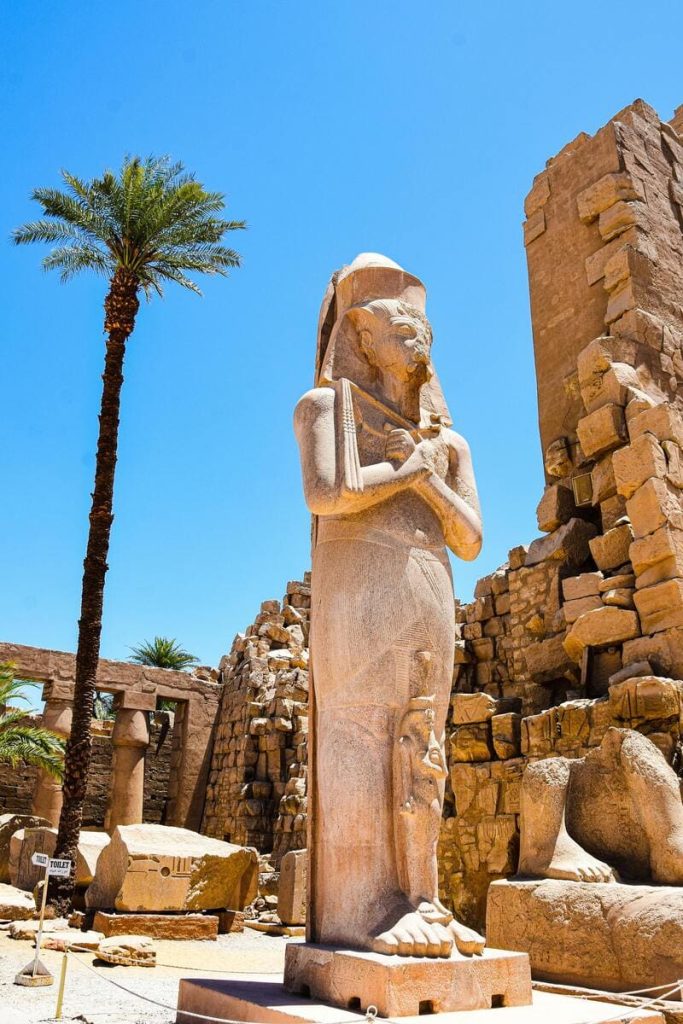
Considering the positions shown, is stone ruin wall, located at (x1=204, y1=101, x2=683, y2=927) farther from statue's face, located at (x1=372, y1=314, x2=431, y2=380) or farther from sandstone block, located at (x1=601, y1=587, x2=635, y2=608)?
statue's face, located at (x1=372, y1=314, x2=431, y2=380)

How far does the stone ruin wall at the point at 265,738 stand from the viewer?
51.1 ft

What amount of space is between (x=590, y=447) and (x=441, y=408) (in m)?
4.24

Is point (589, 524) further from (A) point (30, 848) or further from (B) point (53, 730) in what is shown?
(B) point (53, 730)

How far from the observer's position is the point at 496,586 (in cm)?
924

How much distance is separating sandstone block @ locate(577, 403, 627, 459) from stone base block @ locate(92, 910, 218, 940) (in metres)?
6.07

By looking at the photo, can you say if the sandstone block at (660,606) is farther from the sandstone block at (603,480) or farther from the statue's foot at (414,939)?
the statue's foot at (414,939)

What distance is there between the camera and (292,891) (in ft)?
34.2

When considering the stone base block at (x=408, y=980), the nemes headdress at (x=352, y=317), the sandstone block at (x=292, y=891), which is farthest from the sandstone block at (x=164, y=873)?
the nemes headdress at (x=352, y=317)

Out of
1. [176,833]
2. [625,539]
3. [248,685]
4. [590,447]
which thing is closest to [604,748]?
[625,539]

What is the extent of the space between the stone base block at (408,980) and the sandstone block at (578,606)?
15.5ft

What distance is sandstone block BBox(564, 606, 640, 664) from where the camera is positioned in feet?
23.5

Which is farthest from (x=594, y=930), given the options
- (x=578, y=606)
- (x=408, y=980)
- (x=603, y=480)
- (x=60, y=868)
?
(x=603, y=480)

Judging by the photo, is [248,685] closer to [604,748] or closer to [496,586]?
[496,586]

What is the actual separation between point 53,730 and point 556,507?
12365 millimetres
